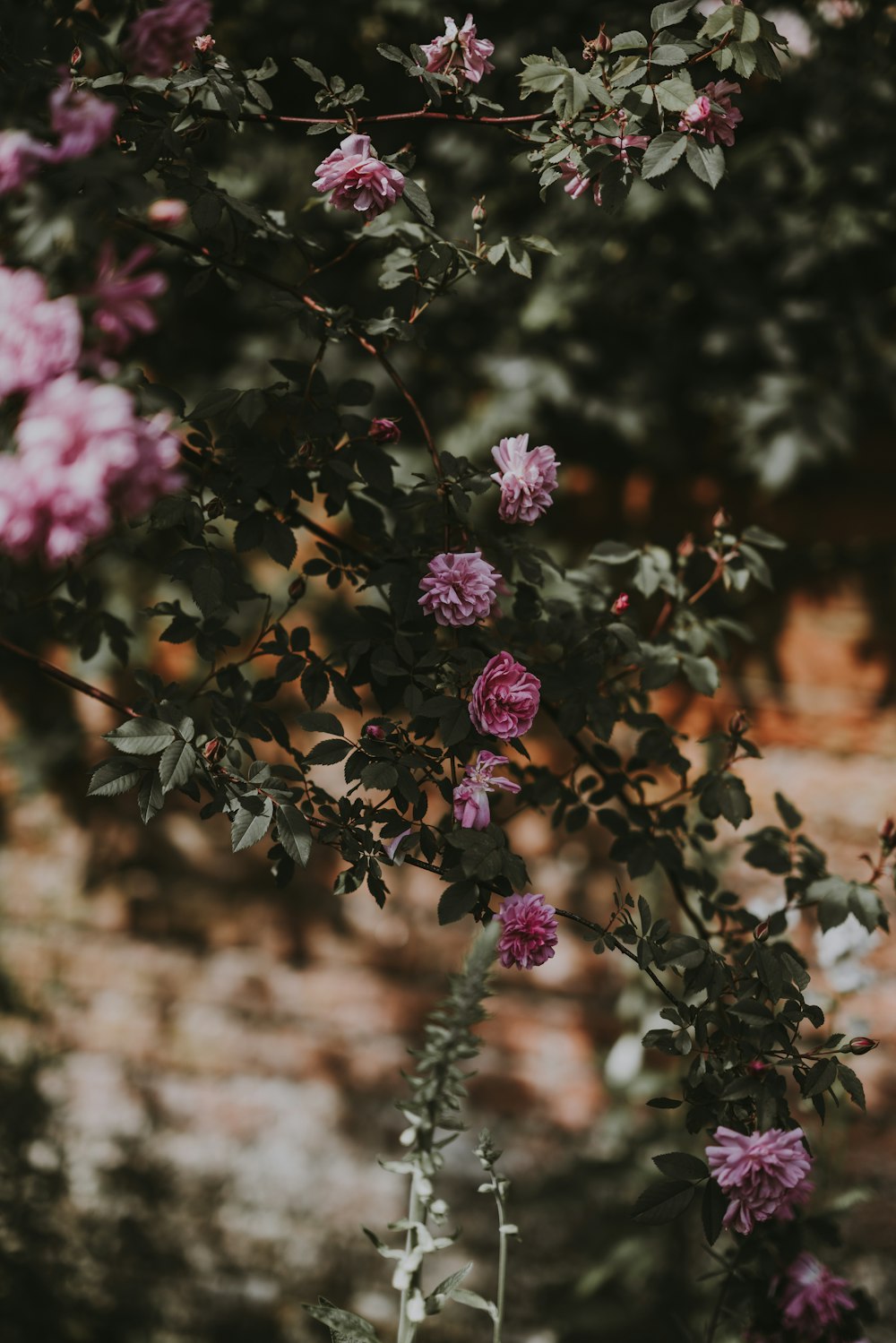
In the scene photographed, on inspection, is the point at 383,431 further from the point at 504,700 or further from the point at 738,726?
the point at 738,726

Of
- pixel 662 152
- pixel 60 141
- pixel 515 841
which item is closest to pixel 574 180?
pixel 662 152

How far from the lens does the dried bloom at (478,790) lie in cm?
71

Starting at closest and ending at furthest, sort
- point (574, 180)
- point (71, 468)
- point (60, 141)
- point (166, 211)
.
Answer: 1. point (71, 468)
2. point (60, 141)
3. point (166, 211)
4. point (574, 180)

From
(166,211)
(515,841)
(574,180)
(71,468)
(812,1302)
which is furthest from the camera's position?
(515,841)

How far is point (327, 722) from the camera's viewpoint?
77cm

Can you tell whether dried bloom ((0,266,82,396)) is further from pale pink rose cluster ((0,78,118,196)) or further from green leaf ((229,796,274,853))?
green leaf ((229,796,274,853))

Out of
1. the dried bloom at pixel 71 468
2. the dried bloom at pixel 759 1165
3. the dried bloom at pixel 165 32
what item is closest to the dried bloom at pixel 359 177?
the dried bloom at pixel 165 32

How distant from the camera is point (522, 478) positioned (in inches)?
31.0

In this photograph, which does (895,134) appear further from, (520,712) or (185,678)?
(185,678)

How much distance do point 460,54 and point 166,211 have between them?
0.28m

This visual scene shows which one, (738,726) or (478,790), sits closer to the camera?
(478,790)

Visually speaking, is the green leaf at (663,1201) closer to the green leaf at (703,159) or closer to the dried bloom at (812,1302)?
the dried bloom at (812,1302)

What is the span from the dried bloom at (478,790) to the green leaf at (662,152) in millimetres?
445

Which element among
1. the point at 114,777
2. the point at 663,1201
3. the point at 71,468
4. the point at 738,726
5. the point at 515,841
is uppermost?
the point at 71,468
